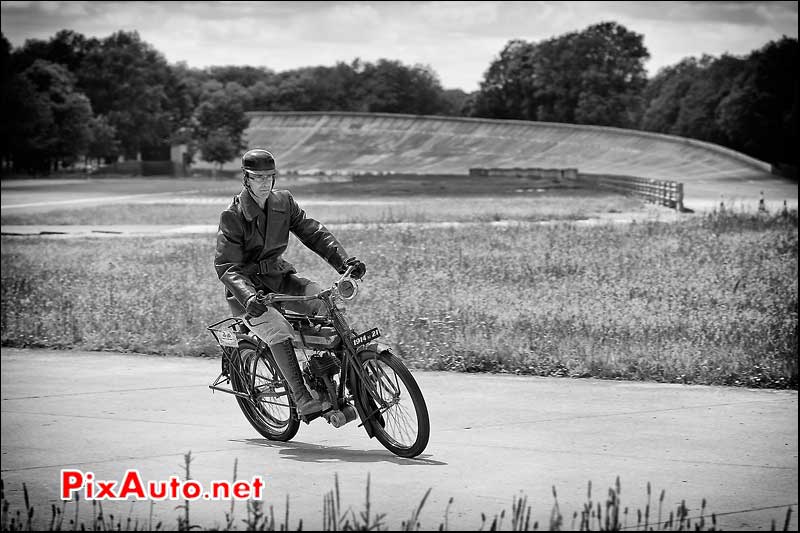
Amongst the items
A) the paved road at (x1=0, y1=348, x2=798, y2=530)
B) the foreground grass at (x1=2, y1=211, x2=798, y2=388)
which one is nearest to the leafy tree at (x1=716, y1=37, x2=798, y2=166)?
the foreground grass at (x1=2, y1=211, x2=798, y2=388)

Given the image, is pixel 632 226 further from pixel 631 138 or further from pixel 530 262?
pixel 631 138

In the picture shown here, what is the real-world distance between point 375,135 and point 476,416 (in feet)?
450

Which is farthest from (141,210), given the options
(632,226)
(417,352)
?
(417,352)

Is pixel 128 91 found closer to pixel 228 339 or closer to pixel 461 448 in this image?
pixel 228 339

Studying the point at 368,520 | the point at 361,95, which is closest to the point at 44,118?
the point at 361,95

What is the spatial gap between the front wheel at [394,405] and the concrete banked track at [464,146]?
86423 millimetres

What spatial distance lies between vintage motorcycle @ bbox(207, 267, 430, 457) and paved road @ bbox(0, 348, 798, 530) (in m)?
0.15

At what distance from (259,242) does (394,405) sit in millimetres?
1303

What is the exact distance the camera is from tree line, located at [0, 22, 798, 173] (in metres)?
94.9

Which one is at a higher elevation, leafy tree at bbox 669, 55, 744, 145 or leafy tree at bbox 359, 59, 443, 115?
leafy tree at bbox 359, 59, 443, 115

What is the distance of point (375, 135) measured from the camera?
143875mm

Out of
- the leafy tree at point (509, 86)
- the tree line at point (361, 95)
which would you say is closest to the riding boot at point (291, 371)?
the tree line at point (361, 95)

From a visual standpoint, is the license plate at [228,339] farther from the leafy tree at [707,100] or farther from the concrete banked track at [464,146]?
the leafy tree at [707,100]

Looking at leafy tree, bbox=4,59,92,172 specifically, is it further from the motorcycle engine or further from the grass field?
the motorcycle engine
